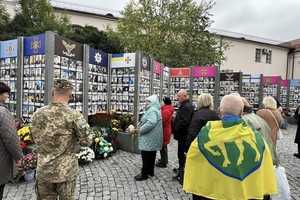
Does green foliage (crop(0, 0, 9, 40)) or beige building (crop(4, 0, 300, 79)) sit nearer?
green foliage (crop(0, 0, 9, 40))

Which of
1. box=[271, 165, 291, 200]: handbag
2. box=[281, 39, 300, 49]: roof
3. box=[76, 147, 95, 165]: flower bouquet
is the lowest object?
box=[76, 147, 95, 165]: flower bouquet

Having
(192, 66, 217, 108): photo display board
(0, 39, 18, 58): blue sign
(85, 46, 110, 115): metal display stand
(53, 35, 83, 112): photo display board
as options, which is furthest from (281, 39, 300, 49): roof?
(0, 39, 18, 58): blue sign

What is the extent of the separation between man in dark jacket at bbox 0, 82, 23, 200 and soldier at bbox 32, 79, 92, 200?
46 centimetres

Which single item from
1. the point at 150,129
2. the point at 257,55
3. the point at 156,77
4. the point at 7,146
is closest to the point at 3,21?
the point at 156,77

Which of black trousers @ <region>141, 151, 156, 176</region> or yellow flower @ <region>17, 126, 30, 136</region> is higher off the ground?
yellow flower @ <region>17, 126, 30, 136</region>

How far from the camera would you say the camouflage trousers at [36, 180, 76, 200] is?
3.74 metres

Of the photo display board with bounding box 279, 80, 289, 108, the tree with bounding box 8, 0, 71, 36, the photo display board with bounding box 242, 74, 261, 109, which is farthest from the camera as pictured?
the photo display board with bounding box 279, 80, 289, 108

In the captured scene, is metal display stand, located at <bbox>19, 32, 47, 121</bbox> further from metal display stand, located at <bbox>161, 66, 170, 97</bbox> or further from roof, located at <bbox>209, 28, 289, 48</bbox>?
roof, located at <bbox>209, 28, 289, 48</bbox>

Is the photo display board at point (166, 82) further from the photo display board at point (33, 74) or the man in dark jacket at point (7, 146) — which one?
the man in dark jacket at point (7, 146)

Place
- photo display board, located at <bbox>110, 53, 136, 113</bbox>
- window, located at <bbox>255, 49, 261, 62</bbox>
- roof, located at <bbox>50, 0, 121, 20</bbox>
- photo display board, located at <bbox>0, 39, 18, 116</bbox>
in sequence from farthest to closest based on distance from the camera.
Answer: window, located at <bbox>255, 49, 261, 62</bbox> → roof, located at <bbox>50, 0, 121, 20</bbox> → photo display board, located at <bbox>110, 53, 136, 113</bbox> → photo display board, located at <bbox>0, 39, 18, 116</bbox>

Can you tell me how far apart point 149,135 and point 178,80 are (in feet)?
30.3

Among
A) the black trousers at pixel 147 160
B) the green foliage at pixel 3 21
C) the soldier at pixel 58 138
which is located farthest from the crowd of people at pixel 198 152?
the green foliage at pixel 3 21

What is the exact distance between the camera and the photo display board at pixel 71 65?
8234 millimetres

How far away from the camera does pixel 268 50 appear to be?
144ft
